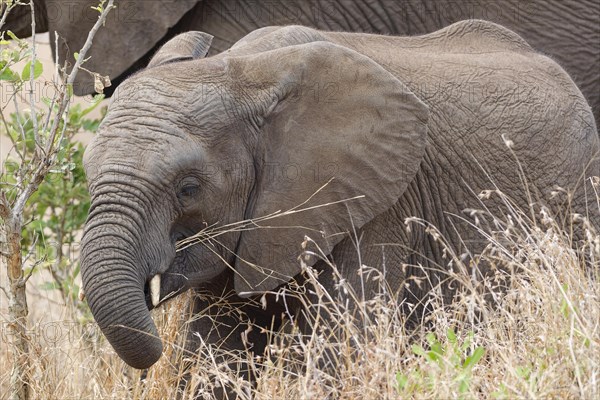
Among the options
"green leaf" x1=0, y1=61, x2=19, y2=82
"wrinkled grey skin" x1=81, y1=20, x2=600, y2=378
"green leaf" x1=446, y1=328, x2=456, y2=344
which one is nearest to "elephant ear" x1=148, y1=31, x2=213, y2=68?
"wrinkled grey skin" x1=81, y1=20, x2=600, y2=378

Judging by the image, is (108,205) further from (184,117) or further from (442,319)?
(442,319)

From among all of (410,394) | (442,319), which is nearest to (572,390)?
(410,394)

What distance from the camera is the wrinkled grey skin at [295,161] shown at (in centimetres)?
424

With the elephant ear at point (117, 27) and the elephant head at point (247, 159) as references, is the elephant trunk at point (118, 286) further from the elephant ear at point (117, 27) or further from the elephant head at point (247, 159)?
the elephant ear at point (117, 27)

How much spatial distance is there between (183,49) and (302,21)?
2070 mm

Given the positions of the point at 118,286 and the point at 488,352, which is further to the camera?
the point at 488,352

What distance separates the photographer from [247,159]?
4543 millimetres

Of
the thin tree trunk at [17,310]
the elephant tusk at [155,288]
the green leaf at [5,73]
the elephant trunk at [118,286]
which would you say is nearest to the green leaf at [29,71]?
the green leaf at [5,73]

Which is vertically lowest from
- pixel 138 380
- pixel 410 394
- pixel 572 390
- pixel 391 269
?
pixel 138 380

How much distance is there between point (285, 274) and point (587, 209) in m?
1.24

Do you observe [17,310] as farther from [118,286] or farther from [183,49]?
[183,49]

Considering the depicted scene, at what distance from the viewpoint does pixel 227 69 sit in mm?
4594

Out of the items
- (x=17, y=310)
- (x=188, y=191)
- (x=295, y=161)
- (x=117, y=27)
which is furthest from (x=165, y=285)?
(x=117, y=27)

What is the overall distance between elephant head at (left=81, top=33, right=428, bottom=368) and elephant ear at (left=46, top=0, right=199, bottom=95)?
201cm
